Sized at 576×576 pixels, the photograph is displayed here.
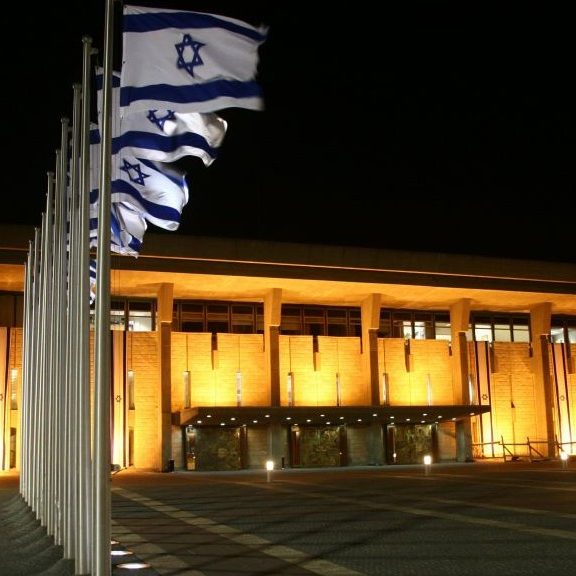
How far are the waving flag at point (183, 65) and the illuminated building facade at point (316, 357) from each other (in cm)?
3154

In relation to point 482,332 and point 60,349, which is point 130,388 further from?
point 60,349

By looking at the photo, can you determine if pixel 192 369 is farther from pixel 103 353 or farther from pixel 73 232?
pixel 103 353

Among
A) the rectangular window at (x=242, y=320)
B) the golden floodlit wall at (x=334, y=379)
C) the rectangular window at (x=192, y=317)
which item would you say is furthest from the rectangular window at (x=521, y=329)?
the rectangular window at (x=192, y=317)

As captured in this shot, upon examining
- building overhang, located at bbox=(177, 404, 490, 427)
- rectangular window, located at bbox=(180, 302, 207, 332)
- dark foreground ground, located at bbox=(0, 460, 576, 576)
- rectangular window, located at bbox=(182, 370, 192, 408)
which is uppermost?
rectangular window, located at bbox=(180, 302, 207, 332)

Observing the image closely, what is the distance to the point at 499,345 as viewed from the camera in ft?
176

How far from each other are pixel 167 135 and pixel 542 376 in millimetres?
44202

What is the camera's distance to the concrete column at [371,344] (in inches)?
1892

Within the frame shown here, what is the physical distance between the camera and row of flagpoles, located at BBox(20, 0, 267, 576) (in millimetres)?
10109

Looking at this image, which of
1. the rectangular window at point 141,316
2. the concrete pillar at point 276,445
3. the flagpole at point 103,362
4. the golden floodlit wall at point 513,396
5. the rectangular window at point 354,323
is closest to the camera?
the flagpole at point 103,362

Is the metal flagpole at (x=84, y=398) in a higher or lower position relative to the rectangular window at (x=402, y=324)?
lower

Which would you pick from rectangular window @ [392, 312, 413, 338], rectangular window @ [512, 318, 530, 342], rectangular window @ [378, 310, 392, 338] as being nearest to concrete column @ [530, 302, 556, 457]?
rectangular window @ [512, 318, 530, 342]

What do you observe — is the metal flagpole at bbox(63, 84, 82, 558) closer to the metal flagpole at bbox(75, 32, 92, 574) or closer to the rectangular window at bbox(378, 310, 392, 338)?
the metal flagpole at bbox(75, 32, 92, 574)

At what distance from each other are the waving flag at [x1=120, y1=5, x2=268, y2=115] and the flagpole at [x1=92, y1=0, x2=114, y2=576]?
31 cm

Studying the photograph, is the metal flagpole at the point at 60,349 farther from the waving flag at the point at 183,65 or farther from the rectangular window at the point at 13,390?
the rectangular window at the point at 13,390
